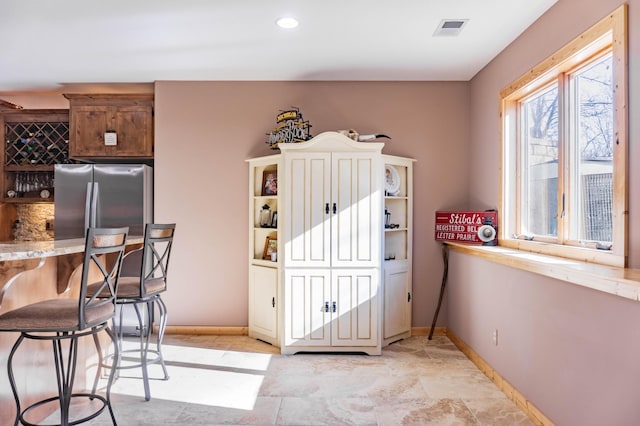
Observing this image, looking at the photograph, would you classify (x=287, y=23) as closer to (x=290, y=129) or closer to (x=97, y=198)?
(x=290, y=129)

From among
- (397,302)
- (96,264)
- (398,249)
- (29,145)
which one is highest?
(29,145)

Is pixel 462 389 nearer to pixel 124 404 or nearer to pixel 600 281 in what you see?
pixel 600 281

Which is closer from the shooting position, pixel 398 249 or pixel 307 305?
pixel 307 305

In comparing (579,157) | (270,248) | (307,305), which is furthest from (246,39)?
(579,157)

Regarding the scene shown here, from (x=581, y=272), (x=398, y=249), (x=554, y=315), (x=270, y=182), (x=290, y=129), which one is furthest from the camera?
(x=398, y=249)

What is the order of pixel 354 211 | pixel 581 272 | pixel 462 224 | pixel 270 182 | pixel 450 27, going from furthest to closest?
pixel 270 182
pixel 462 224
pixel 354 211
pixel 450 27
pixel 581 272

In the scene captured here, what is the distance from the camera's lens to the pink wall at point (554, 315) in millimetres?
1929

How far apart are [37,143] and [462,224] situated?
4.71 m

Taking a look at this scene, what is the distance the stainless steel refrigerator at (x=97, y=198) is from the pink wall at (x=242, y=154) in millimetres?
356

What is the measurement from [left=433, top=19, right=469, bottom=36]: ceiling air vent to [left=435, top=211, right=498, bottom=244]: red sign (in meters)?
1.55

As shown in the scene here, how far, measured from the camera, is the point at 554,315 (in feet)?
8.00

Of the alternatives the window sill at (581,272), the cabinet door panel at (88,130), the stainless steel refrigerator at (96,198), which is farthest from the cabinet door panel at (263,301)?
the cabinet door panel at (88,130)

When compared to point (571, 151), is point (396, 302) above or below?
below

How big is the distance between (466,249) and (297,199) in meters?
1.59
